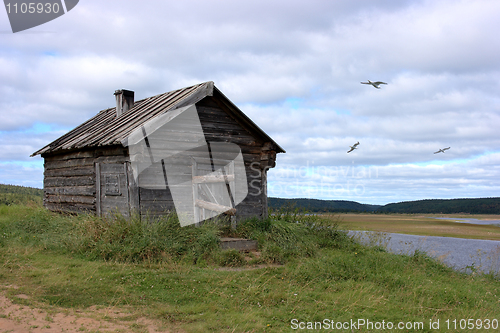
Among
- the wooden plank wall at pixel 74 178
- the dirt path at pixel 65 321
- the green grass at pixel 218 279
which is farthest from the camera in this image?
the wooden plank wall at pixel 74 178

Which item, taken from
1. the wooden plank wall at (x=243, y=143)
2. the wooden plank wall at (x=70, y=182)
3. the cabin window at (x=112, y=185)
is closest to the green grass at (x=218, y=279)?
the wooden plank wall at (x=243, y=143)

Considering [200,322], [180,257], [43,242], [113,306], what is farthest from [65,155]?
[200,322]

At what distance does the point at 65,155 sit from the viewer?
1423 cm

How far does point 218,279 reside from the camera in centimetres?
771

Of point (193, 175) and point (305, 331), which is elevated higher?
point (193, 175)

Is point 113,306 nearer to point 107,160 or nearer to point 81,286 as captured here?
point 81,286

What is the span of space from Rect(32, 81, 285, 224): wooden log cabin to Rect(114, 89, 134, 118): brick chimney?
1.38 ft

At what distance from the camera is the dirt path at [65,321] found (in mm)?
5031

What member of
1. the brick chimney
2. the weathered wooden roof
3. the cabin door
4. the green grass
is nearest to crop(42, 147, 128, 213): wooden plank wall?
the cabin door

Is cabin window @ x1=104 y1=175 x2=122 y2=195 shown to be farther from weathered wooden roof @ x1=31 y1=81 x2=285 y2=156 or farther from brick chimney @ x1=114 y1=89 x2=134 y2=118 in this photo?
brick chimney @ x1=114 y1=89 x2=134 y2=118

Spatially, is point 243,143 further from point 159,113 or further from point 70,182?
point 70,182

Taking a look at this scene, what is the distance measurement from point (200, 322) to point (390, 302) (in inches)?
152

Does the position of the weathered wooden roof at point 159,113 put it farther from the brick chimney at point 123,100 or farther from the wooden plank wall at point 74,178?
the brick chimney at point 123,100

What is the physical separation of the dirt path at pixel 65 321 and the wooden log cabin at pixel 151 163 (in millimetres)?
4306
